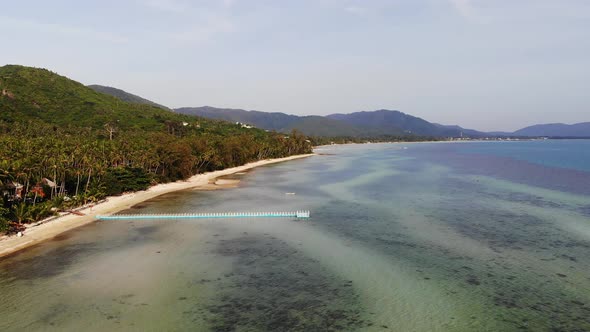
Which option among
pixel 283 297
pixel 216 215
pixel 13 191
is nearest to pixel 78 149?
pixel 13 191

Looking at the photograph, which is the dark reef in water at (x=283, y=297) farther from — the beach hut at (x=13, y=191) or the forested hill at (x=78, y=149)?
the forested hill at (x=78, y=149)

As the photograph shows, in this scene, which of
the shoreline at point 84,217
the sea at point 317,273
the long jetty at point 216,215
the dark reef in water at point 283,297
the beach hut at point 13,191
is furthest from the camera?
the long jetty at point 216,215

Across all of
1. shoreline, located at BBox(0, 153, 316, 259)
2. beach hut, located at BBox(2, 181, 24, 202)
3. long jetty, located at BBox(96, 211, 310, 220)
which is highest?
beach hut, located at BBox(2, 181, 24, 202)

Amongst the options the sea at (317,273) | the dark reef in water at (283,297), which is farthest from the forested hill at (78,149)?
the dark reef in water at (283,297)

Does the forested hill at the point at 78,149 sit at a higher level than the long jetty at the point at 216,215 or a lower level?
higher

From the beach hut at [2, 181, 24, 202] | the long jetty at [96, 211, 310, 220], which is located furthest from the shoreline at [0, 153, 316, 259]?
the beach hut at [2, 181, 24, 202]

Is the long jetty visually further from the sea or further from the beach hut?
the beach hut

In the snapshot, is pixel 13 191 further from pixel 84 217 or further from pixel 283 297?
pixel 283 297
